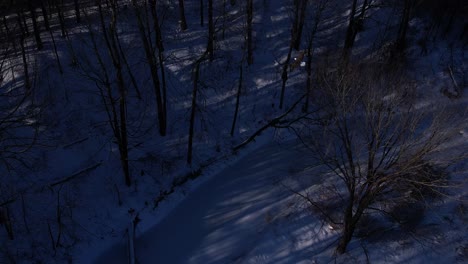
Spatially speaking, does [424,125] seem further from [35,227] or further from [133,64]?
[35,227]

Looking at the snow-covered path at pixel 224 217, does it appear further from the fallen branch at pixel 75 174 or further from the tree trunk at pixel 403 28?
the tree trunk at pixel 403 28

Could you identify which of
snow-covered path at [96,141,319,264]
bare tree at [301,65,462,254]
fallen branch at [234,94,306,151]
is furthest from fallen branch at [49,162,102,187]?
bare tree at [301,65,462,254]

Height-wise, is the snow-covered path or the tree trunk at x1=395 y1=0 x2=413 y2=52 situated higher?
the tree trunk at x1=395 y1=0 x2=413 y2=52

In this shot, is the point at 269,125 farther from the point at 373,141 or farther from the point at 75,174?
the point at 373,141

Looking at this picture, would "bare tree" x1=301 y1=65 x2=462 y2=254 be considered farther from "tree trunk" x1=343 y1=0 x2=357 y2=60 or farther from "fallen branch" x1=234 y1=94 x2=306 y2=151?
"tree trunk" x1=343 y1=0 x2=357 y2=60

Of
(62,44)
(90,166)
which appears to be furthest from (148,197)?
(62,44)

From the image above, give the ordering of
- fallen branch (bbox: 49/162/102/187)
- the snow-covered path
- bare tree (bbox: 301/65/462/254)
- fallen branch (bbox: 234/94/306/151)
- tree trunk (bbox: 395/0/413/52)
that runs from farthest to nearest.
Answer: tree trunk (bbox: 395/0/413/52)
fallen branch (bbox: 234/94/306/151)
fallen branch (bbox: 49/162/102/187)
the snow-covered path
bare tree (bbox: 301/65/462/254)
